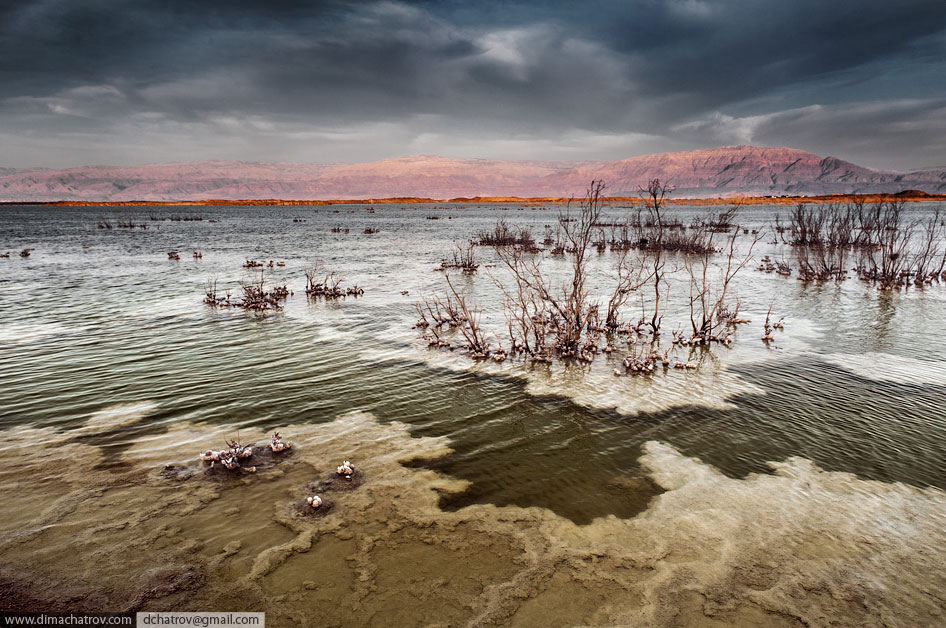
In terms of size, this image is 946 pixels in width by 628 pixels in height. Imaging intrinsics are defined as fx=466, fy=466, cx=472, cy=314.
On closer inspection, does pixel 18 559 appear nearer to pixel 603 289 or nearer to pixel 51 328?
pixel 51 328

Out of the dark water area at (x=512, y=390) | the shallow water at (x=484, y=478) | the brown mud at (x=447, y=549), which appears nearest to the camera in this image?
the brown mud at (x=447, y=549)

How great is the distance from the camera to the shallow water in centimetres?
385

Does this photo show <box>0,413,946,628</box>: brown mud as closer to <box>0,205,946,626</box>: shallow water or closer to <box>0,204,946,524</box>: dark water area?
<box>0,205,946,626</box>: shallow water

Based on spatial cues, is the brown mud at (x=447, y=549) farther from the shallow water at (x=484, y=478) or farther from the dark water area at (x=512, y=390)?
the dark water area at (x=512, y=390)

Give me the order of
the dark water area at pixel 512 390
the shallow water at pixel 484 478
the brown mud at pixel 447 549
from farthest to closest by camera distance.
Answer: the dark water area at pixel 512 390
the shallow water at pixel 484 478
the brown mud at pixel 447 549

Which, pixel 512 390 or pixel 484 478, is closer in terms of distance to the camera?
pixel 484 478

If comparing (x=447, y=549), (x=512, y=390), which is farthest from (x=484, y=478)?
(x=512, y=390)

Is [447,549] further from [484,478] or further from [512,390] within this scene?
[512,390]

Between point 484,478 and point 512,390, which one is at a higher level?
point 512,390

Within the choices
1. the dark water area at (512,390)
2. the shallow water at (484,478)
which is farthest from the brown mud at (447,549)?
the dark water area at (512,390)

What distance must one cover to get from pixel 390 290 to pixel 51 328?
9636mm

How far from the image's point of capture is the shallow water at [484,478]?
3.85 m

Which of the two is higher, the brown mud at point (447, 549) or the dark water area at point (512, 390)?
the dark water area at point (512, 390)

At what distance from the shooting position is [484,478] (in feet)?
17.9
